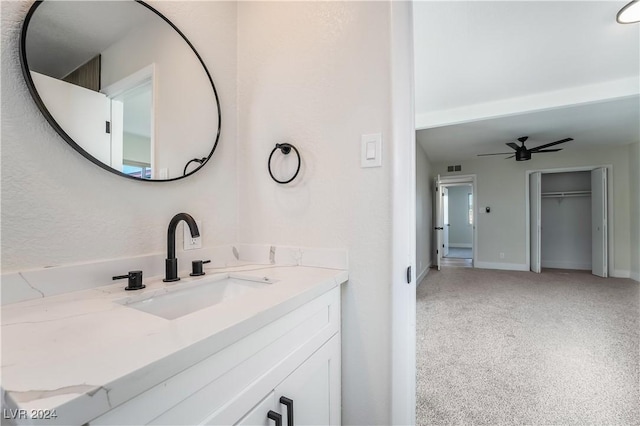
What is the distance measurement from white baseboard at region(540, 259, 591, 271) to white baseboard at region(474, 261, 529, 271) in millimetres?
1014

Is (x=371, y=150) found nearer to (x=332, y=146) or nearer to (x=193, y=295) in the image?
(x=332, y=146)

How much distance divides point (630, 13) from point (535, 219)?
452cm

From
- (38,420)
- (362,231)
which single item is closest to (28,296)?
(38,420)

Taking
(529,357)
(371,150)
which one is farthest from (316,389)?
(529,357)

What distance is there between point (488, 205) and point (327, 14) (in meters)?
6.11

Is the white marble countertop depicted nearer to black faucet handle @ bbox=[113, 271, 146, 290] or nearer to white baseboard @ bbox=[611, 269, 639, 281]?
black faucet handle @ bbox=[113, 271, 146, 290]

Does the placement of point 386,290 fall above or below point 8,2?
below

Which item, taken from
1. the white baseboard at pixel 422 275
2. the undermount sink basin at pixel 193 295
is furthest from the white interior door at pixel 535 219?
the undermount sink basin at pixel 193 295

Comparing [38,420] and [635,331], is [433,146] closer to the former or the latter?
[635,331]

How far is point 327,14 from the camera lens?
118cm

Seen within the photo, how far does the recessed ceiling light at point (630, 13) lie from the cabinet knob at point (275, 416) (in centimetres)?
296

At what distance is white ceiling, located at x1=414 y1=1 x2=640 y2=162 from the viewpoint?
6.20 feet

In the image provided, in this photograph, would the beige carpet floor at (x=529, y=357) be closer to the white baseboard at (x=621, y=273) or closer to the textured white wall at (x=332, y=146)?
the textured white wall at (x=332, y=146)

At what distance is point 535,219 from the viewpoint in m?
5.38
